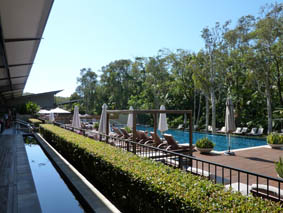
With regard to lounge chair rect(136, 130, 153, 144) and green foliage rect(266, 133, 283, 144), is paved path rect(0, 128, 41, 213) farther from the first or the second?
green foliage rect(266, 133, 283, 144)

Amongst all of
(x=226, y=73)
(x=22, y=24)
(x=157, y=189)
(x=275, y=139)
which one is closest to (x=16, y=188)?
(x=157, y=189)

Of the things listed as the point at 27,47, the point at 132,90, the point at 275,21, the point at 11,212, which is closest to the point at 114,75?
the point at 132,90

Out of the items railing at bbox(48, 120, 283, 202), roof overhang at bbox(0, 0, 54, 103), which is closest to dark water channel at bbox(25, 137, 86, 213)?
railing at bbox(48, 120, 283, 202)

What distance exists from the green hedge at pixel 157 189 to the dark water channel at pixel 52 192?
0.65 meters

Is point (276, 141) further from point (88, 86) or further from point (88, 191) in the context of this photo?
point (88, 86)

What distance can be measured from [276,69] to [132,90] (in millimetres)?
23882

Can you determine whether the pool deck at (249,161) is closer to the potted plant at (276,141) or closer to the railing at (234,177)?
the railing at (234,177)

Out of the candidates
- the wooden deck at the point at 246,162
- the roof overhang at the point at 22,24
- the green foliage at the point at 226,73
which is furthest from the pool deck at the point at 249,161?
the green foliage at the point at 226,73

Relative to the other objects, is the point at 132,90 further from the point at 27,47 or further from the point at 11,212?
the point at 11,212

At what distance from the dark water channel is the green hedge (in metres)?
0.65

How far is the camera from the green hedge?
2186mm

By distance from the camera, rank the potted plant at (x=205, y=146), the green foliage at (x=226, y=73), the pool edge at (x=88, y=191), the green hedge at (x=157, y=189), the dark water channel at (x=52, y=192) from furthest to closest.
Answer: the green foliage at (x=226, y=73)
the potted plant at (x=205, y=146)
the dark water channel at (x=52, y=192)
the pool edge at (x=88, y=191)
the green hedge at (x=157, y=189)

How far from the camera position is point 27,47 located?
723 centimetres

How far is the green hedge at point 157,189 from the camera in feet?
7.17
